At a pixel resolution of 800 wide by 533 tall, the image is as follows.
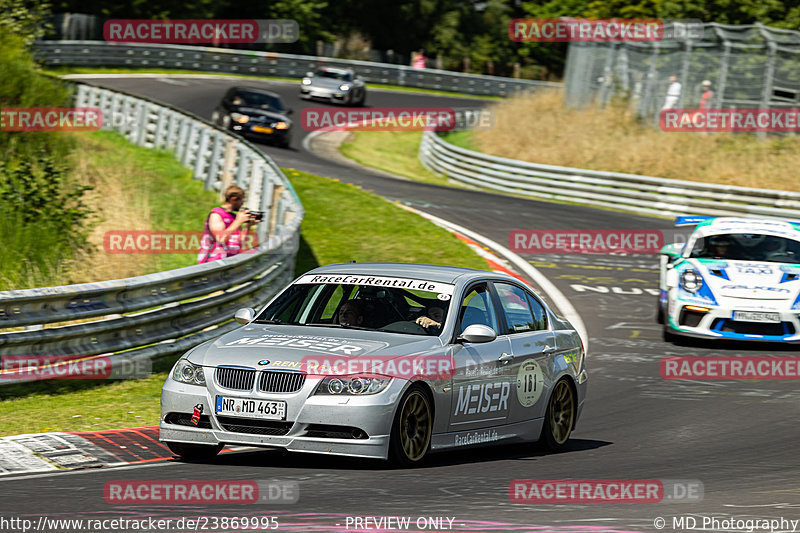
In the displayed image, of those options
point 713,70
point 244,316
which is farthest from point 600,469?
point 713,70

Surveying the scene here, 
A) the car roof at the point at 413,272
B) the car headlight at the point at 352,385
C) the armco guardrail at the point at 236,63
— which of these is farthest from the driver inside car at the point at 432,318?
the armco guardrail at the point at 236,63

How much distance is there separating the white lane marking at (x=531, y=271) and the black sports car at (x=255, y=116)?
28.6 feet

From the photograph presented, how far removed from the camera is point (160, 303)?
11766 mm

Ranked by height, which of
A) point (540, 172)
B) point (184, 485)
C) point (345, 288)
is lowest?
point (540, 172)

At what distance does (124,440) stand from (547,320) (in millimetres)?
3404

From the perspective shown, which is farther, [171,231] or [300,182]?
[300,182]

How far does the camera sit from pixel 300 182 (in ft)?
80.4

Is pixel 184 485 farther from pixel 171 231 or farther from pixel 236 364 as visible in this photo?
pixel 171 231

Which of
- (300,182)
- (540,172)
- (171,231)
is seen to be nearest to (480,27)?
(540,172)

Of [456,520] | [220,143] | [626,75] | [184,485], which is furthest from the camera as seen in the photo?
[626,75]
